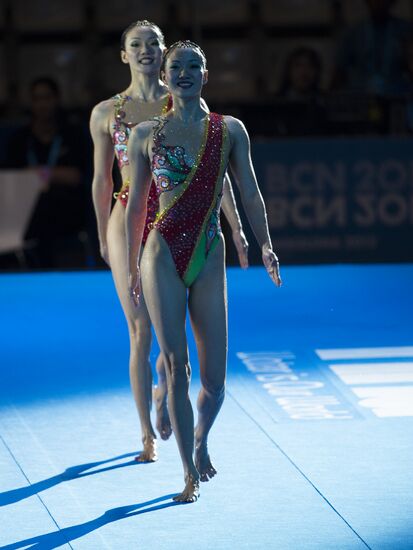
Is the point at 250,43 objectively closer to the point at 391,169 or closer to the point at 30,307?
the point at 391,169

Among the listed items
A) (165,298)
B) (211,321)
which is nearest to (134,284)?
(165,298)

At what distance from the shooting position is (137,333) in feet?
Result: 20.9

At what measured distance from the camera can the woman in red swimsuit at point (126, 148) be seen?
626cm

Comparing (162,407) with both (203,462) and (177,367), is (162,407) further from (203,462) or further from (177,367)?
(177,367)

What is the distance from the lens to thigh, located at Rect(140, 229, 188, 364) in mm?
5500

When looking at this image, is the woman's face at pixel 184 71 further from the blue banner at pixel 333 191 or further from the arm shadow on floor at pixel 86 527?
the blue banner at pixel 333 191

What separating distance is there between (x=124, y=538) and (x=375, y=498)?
3.80 feet

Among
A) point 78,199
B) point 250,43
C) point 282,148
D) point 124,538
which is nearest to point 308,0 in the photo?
point 250,43

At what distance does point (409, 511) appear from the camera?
548cm

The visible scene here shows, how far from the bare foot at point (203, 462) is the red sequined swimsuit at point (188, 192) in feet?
2.65

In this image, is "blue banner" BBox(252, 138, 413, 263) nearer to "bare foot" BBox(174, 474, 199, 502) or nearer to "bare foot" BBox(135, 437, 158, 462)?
"bare foot" BBox(135, 437, 158, 462)

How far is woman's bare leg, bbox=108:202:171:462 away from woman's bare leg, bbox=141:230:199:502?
2.27 ft

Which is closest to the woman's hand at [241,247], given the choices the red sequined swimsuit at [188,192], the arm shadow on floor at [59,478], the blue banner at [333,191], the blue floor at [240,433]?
the red sequined swimsuit at [188,192]

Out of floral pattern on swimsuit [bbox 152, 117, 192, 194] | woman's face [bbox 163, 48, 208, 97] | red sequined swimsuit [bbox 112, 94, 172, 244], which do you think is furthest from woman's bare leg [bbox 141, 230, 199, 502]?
red sequined swimsuit [bbox 112, 94, 172, 244]
